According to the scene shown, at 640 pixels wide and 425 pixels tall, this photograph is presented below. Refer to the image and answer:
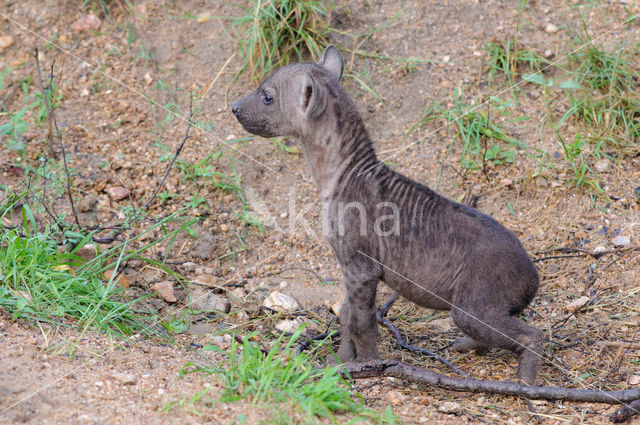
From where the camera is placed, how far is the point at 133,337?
4.62 metres

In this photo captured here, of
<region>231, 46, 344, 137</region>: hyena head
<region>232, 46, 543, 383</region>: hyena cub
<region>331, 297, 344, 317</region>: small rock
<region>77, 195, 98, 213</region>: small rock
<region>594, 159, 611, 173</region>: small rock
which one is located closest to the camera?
<region>232, 46, 543, 383</region>: hyena cub

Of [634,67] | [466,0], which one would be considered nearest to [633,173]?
[634,67]

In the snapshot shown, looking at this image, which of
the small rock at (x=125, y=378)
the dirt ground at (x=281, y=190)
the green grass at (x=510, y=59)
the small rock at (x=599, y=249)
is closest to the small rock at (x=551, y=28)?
the dirt ground at (x=281, y=190)

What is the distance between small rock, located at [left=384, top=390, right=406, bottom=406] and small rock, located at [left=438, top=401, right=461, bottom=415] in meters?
0.24

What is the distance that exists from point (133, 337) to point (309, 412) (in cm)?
161

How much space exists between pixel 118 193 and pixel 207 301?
1620 mm

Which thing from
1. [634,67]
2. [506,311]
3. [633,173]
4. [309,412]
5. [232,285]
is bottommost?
[232,285]

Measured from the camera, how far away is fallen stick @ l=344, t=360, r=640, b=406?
4.09 metres

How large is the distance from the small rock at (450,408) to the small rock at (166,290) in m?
2.35

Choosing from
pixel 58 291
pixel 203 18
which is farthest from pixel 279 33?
pixel 58 291

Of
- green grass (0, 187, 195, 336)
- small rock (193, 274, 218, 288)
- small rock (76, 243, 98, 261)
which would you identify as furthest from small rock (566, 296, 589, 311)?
small rock (76, 243, 98, 261)

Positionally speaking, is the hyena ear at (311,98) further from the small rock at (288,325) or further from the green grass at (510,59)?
the green grass at (510,59)

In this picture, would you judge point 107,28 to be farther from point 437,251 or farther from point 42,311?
point 437,251

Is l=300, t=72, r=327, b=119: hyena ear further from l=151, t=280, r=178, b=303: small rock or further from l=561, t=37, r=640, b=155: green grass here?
l=561, t=37, r=640, b=155: green grass
